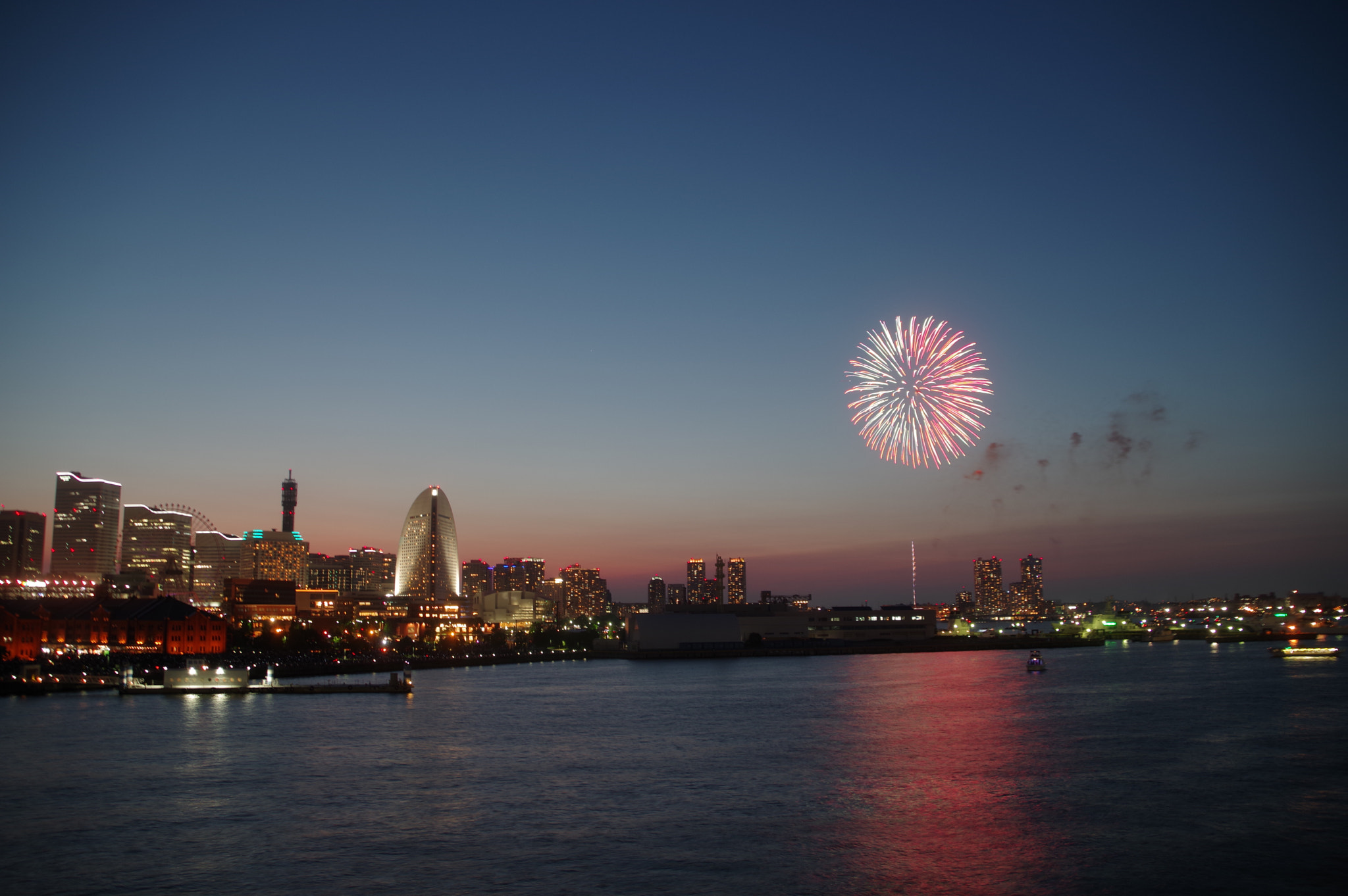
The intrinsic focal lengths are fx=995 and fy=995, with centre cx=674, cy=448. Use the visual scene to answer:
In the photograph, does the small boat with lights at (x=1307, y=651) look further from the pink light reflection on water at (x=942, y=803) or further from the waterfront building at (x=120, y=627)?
the waterfront building at (x=120, y=627)

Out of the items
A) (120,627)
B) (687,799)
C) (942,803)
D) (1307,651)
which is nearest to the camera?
(942,803)

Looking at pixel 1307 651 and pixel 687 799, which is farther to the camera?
pixel 1307 651

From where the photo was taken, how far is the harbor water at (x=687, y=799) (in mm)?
23141

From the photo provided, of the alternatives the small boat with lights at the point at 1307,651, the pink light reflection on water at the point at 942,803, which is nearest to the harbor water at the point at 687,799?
the pink light reflection on water at the point at 942,803

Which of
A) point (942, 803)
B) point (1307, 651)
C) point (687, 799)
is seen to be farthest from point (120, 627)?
point (1307, 651)

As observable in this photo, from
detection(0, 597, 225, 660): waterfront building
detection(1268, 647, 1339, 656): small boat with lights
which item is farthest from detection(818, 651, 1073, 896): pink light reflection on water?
detection(0, 597, 225, 660): waterfront building

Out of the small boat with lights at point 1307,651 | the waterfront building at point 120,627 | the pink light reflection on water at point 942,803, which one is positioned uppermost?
the waterfront building at point 120,627

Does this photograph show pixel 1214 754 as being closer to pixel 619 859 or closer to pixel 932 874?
pixel 932 874

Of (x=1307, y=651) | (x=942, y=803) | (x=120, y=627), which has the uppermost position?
(x=120, y=627)

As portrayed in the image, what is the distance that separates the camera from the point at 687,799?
31.6 meters

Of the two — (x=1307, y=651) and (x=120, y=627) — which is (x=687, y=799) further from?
(x=1307, y=651)

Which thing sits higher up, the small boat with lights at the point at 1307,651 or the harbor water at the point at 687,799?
the harbor water at the point at 687,799

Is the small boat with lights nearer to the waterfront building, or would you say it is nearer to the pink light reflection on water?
the pink light reflection on water

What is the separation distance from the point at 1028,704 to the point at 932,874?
42554 millimetres
